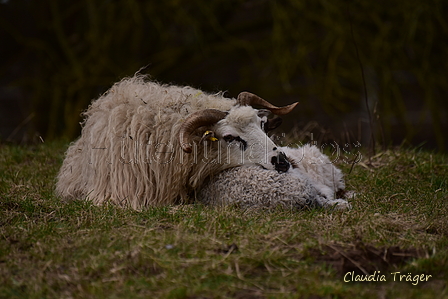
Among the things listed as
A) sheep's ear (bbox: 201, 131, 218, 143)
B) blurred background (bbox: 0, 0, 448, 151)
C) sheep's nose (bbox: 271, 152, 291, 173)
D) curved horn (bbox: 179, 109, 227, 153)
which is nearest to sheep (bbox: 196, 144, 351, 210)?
sheep's nose (bbox: 271, 152, 291, 173)

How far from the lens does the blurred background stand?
9.67m

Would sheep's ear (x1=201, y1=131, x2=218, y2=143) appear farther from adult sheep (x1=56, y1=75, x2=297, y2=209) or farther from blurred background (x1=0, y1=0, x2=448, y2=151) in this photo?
blurred background (x1=0, y1=0, x2=448, y2=151)

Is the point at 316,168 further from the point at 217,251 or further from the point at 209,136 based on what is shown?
the point at 217,251

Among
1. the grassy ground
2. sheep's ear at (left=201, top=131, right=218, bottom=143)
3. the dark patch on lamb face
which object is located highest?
sheep's ear at (left=201, top=131, right=218, bottom=143)

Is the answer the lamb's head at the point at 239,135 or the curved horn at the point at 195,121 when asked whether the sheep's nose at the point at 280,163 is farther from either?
the curved horn at the point at 195,121

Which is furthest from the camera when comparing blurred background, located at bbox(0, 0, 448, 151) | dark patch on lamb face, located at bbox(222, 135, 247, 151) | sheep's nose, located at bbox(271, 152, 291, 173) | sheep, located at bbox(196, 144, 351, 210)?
blurred background, located at bbox(0, 0, 448, 151)

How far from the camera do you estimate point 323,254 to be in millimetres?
3377

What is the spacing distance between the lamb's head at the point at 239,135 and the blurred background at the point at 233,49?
4.80 metres

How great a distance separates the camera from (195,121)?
4.75m

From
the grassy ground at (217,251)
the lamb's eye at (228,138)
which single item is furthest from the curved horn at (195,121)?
the grassy ground at (217,251)

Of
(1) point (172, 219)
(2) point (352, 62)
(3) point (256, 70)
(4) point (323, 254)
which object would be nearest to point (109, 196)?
(1) point (172, 219)

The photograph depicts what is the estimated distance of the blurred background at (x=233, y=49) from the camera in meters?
9.67

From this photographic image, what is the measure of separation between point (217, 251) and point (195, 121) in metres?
1.59

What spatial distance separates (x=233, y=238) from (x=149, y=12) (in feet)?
23.8
